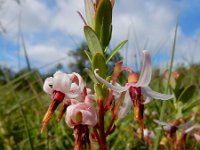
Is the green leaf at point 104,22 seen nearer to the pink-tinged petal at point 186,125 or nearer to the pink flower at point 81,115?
the pink flower at point 81,115

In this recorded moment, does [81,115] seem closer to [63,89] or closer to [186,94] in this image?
[63,89]

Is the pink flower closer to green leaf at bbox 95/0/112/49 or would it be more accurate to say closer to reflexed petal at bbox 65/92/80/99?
reflexed petal at bbox 65/92/80/99

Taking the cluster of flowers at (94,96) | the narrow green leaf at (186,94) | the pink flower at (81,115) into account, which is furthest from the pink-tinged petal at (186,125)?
the pink flower at (81,115)

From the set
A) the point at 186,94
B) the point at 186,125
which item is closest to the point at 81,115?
the point at 186,125

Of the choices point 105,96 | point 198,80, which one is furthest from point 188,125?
point 198,80

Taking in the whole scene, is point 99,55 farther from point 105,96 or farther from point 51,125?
point 51,125

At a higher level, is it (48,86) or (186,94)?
(48,86)
